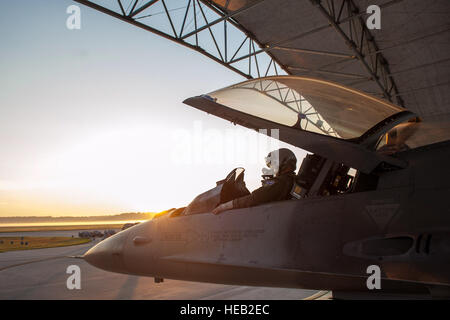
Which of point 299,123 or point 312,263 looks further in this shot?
point 299,123

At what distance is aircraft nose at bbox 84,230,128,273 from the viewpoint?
435 centimetres

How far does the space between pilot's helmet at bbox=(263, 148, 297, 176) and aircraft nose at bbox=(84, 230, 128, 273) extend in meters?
2.44

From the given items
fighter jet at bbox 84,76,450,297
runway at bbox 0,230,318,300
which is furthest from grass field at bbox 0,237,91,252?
fighter jet at bbox 84,76,450,297

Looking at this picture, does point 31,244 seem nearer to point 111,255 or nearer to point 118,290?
point 118,290

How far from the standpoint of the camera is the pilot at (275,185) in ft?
10.8

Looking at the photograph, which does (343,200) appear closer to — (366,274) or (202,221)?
(366,274)

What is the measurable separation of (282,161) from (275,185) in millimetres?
401

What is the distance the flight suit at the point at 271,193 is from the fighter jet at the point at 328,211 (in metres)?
0.12

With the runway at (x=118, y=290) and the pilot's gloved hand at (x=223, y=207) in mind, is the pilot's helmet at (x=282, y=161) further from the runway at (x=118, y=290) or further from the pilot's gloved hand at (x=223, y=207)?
the runway at (x=118, y=290)

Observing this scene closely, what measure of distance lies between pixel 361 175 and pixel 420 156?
469 mm

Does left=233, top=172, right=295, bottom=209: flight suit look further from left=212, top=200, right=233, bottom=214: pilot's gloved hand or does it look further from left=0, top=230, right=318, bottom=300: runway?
left=0, top=230, right=318, bottom=300: runway

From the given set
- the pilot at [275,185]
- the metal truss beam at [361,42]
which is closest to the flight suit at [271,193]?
the pilot at [275,185]

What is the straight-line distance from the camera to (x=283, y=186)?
3.32 metres
